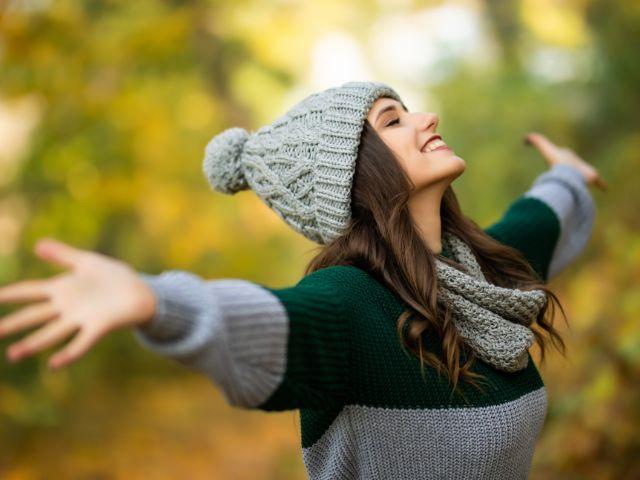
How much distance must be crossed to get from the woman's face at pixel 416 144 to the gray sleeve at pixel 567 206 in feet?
2.56

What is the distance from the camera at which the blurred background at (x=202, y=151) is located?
14.1ft

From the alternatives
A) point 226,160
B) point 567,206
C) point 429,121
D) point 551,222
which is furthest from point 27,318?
point 567,206

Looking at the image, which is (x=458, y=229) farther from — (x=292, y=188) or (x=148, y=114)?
(x=148, y=114)

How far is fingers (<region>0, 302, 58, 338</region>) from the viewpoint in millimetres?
912

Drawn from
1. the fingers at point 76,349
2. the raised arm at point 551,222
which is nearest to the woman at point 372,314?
the fingers at point 76,349

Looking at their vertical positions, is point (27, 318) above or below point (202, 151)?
above

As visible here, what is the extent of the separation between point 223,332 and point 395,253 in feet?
1.94

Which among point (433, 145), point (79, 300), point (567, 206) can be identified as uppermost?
point (433, 145)

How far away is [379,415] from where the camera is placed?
4.74 ft

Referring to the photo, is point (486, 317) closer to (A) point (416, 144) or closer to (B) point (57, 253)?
(A) point (416, 144)

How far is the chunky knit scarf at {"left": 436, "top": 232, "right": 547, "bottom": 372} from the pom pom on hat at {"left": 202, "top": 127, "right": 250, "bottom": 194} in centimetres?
57

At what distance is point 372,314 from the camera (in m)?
1.45

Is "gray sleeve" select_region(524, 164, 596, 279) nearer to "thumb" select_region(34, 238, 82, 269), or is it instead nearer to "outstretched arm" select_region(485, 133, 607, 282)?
"outstretched arm" select_region(485, 133, 607, 282)

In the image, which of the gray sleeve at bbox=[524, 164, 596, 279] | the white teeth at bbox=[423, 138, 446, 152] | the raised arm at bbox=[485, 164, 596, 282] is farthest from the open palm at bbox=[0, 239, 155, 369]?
the gray sleeve at bbox=[524, 164, 596, 279]
